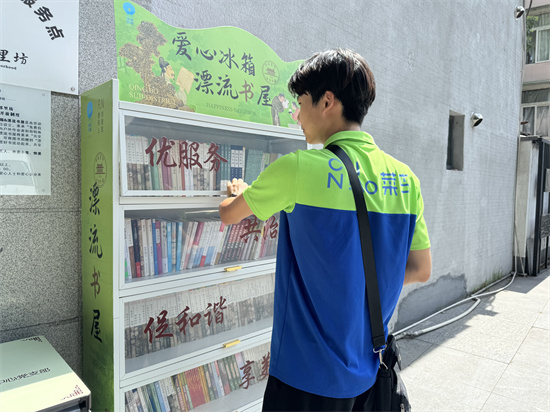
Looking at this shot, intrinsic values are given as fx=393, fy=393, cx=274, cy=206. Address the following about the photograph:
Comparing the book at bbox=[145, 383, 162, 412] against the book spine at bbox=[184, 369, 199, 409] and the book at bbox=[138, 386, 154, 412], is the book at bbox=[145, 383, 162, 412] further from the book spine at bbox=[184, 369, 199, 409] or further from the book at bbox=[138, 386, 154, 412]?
the book spine at bbox=[184, 369, 199, 409]

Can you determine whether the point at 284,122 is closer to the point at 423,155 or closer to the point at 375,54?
the point at 375,54

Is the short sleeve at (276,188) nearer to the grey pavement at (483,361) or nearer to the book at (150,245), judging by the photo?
the book at (150,245)

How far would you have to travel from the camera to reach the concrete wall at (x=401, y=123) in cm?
186

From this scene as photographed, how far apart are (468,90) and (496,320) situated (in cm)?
313

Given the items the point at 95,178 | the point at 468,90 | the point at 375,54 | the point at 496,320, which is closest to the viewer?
the point at 95,178

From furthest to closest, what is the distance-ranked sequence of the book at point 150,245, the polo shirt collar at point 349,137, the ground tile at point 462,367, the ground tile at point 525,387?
the ground tile at point 462,367 → the ground tile at point 525,387 → the book at point 150,245 → the polo shirt collar at point 349,137

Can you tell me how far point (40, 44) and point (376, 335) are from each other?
6.23 ft

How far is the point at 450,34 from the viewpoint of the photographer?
4.98m

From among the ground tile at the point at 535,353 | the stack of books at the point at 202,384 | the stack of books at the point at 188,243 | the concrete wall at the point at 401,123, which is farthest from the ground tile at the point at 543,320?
the stack of books at the point at 188,243

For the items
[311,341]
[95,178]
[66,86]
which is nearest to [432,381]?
[311,341]

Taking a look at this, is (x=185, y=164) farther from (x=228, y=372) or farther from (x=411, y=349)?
(x=411, y=349)

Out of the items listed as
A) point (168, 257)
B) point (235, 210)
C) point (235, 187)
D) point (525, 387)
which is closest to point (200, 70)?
point (235, 187)

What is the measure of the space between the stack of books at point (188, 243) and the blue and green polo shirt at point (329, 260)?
0.72 m

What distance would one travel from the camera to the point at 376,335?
137cm
